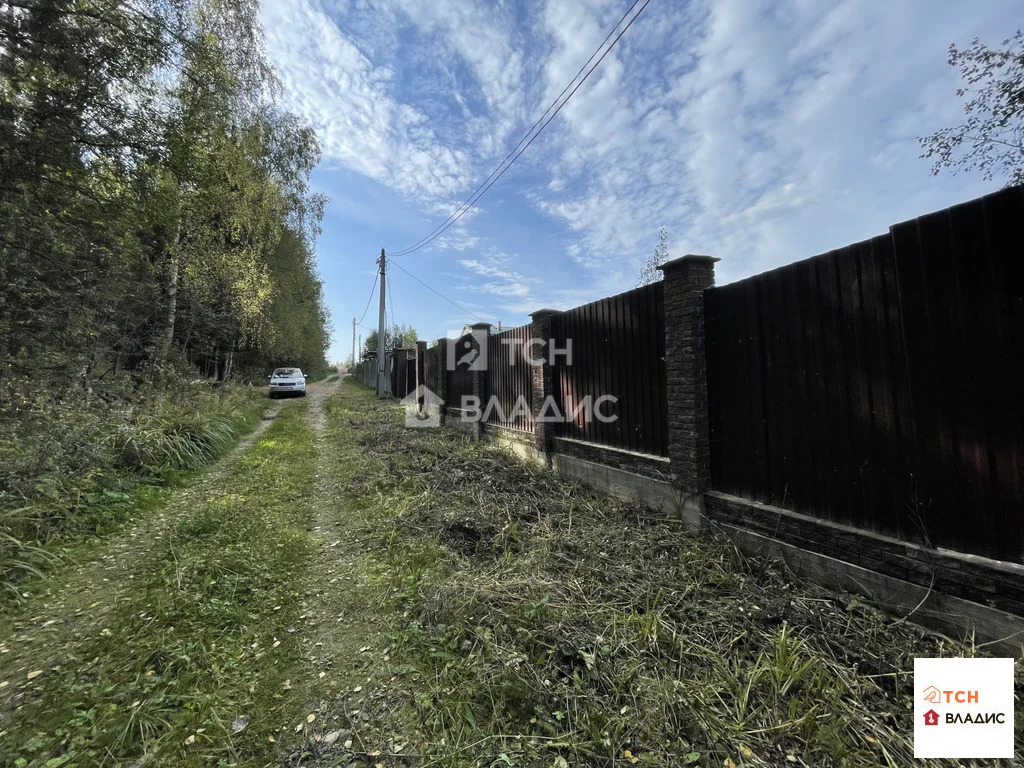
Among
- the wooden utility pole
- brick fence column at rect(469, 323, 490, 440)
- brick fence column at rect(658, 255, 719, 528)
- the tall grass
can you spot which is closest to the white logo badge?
brick fence column at rect(658, 255, 719, 528)

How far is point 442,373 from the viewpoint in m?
10.6

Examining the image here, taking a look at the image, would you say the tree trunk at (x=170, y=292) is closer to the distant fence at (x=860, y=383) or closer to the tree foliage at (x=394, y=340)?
the distant fence at (x=860, y=383)

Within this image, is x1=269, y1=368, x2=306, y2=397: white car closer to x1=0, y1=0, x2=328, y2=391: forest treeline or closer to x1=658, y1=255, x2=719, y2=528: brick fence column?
x1=0, y1=0, x2=328, y2=391: forest treeline

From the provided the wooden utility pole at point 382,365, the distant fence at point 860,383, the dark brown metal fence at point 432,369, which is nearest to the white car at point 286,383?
the wooden utility pole at point 382,365

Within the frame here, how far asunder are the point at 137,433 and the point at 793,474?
741 cm

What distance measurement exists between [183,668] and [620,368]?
418 centimetres

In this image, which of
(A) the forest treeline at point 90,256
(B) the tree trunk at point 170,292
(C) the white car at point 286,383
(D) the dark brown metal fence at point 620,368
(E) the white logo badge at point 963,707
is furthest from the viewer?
(C) the white car at point 286,383

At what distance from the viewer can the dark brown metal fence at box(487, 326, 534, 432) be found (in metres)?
6.66

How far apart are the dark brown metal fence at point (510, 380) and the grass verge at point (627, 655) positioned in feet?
10.7

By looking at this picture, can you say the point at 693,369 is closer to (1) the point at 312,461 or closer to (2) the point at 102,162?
(1) the point at 312,461

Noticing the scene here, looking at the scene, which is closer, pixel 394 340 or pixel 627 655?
pixel 627 655

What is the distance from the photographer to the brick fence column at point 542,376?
5.93m

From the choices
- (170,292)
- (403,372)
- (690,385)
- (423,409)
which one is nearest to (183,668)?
(690,385)

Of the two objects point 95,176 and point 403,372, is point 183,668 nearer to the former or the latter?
point 95,176
